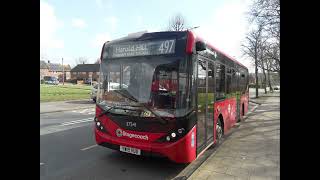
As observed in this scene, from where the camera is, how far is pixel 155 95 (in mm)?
5551

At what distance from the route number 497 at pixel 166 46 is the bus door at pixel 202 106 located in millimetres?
763

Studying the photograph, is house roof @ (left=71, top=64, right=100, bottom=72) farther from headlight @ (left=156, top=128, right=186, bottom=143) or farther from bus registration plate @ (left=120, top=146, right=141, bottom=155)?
headlight @ (left=156, top=128, right=186, bottom=143)

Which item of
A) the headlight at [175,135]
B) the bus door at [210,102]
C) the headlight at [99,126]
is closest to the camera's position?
the headlight at [175,135]

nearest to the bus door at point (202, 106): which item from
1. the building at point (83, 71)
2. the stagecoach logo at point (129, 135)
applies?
the stagecoach logo at point (129, 135)

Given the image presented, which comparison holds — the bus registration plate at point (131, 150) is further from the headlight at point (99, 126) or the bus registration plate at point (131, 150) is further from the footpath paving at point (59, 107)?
the footpath paving at point (59, 107)

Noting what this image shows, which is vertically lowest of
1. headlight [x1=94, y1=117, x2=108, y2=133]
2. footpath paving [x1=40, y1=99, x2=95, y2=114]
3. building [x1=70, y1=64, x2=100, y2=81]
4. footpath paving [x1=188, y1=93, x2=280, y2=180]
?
footpath paving [x1=188, y1=93, x2=280, y2=180]

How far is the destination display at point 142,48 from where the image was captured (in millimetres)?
5703

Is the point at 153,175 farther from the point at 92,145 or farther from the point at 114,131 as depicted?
the point at 92,145

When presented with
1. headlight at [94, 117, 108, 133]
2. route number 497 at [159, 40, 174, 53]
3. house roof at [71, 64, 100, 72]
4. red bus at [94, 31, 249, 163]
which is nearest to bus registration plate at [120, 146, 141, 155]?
red bus at [94, 31, 249, 163]

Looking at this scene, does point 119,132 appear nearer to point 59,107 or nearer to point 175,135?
point 175,135

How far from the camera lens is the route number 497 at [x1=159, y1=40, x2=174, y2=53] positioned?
5.66m
